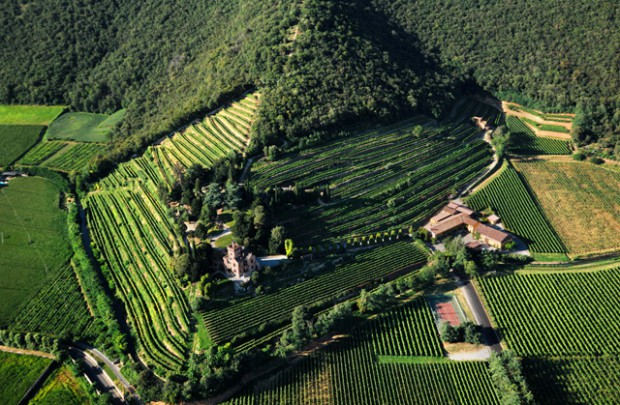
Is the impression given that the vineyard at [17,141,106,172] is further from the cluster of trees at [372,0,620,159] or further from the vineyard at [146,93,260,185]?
the cluster of trees at [372,0,620,159]

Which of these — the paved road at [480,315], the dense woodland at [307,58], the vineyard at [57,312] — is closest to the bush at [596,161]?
the dense woodland at [307,58]

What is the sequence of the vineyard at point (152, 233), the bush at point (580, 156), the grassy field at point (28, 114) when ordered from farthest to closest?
the grassy field at point (28, 114) → the bush at point (580, 156) → the vineyard at point (152, 233)

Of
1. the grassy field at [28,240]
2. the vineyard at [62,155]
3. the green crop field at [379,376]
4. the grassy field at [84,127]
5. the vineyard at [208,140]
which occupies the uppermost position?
the vineyard at [208,140]

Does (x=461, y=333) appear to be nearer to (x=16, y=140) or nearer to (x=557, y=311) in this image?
(x=557, y=311)

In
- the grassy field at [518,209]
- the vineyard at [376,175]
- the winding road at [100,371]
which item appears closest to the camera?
the winding road at [100,371]

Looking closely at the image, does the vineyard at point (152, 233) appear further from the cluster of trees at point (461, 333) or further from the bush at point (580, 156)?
the bush at point (580, 156)

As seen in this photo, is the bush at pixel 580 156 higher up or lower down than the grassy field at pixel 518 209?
higher up
